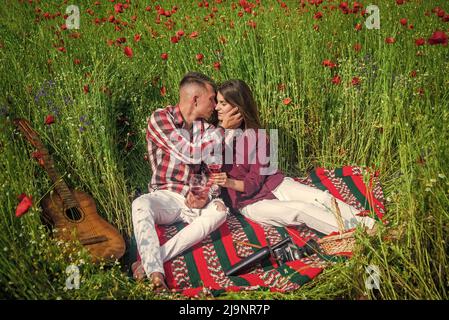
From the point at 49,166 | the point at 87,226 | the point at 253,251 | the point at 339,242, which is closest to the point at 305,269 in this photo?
the point at 339,242

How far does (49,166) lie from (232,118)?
4.25 feet

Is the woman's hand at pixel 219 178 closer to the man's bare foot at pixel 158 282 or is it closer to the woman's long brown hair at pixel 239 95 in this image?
the woman's long brown hair at pixel 239 95

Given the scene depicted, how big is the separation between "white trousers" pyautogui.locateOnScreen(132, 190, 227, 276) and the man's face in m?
0.59

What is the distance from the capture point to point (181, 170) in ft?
11.1

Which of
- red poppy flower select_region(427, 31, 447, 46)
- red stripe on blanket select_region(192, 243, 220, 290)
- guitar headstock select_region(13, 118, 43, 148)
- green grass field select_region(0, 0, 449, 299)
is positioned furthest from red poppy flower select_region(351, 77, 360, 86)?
guitar headstock select_region(13, 118, 43, 148)

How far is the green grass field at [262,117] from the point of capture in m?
2.40

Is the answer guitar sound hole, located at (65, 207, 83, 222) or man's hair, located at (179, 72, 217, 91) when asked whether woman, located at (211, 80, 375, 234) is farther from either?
guitar sound hole, located at (65, 207, 83, 222)

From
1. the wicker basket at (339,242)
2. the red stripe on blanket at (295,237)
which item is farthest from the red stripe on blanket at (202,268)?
the wicker basket at (339,242)

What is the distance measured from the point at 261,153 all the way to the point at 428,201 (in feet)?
4.88

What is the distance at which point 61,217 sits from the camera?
9.88ft

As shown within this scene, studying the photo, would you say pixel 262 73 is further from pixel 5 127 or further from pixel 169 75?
pixel 5 127

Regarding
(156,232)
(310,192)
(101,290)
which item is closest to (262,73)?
(310,192)

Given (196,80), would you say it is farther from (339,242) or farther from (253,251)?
(339,242)
